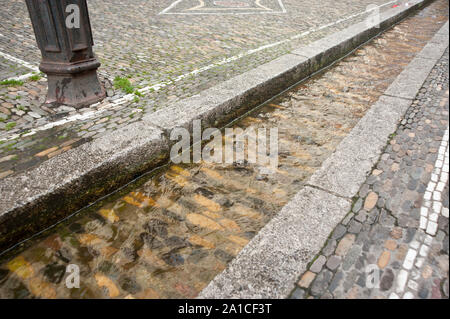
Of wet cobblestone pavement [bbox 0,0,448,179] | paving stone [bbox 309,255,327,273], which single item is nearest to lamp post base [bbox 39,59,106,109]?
wet cobblestone pavement [bbox 0,0,448,179]

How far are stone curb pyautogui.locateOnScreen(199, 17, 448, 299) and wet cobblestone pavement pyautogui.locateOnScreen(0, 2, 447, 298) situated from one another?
0.22m

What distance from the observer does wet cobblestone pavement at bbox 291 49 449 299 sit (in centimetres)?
191

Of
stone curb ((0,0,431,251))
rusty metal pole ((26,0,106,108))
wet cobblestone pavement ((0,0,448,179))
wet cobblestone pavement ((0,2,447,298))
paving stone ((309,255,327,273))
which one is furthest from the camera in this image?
rusty metal pole ((26,0,106,108))

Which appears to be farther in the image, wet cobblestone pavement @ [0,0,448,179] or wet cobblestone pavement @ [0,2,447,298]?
wet cobblestone pavement @ [0,0,448,179]

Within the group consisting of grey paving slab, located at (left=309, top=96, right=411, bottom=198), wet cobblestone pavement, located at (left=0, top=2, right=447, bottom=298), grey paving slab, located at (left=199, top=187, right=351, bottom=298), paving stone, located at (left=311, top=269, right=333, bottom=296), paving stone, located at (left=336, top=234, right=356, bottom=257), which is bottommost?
wet cobblestone pavement, located at (left=0, top=2, right=447, bottom=298)

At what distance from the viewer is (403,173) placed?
114 inches

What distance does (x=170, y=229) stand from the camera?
8.30 ft

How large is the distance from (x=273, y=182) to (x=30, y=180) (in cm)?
206

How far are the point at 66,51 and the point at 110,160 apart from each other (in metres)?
1.78

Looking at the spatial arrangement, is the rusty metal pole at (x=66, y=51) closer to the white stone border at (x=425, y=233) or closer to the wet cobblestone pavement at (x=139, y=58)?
the wet cobblestone pavement at (x=139, y=58)

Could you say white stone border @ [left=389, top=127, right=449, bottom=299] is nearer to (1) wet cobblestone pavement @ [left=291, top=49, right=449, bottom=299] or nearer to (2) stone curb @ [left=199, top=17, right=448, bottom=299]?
(1) wet cobblestone pavement @ [left=291, top=49, right=449, bottom=299]

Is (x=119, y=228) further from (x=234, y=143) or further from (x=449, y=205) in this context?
(x=449, y=205)

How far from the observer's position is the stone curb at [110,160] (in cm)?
237

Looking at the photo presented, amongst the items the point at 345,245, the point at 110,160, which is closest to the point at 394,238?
the point at 345,245
